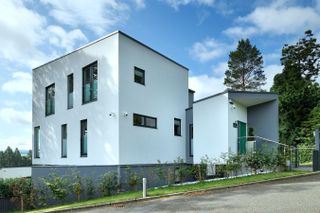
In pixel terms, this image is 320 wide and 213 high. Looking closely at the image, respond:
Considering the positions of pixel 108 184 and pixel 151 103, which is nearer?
pixel 108 184

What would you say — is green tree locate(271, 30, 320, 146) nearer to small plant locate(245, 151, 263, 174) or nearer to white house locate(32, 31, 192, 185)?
white house locate(32, 31, 192, 185)

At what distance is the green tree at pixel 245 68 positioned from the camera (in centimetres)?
5297

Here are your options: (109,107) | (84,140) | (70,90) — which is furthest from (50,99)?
(109,107)

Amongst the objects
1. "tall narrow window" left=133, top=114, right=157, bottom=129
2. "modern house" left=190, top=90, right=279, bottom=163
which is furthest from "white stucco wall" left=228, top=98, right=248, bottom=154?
"tall narrow window" left=133, top=114, right=157, bottom=129

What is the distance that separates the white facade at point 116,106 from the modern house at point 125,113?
0.05 metres

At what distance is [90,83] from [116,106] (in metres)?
2.67

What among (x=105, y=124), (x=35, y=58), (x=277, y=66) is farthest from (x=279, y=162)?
(x=277, y=66)

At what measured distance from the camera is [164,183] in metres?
17.3

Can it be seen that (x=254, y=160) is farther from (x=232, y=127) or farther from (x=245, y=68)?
(x=245, y=68)

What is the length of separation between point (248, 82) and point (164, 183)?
128 feet

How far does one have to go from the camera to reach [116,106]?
17.2 m

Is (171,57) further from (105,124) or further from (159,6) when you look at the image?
(105,124)

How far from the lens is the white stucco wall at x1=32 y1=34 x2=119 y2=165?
1747 centimetres

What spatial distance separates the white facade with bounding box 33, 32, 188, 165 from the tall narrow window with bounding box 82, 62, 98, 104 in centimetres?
26
